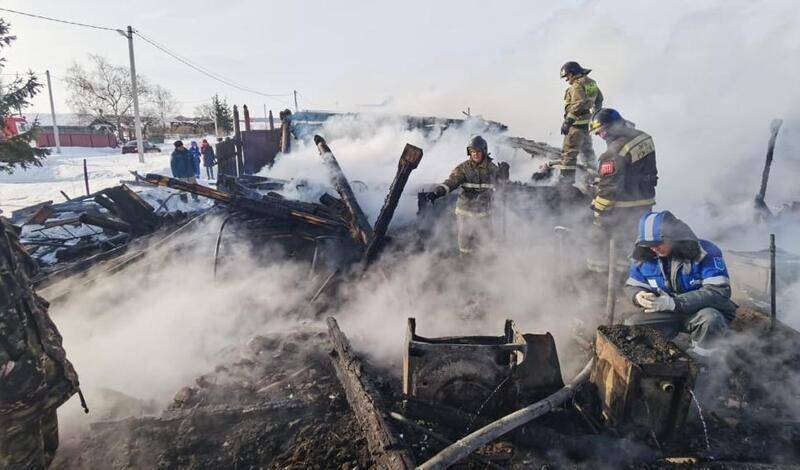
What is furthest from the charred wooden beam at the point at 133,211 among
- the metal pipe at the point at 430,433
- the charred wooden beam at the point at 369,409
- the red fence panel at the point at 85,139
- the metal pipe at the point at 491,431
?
the red fence panel at the point at 85,139

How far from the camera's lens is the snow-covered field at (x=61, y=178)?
52.8 ft

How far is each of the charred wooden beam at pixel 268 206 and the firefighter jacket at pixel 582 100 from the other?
4007 mm

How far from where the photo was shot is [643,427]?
9.85ft

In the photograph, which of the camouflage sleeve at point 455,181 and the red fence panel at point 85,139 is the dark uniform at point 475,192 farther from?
the red fence panel at point 85,139

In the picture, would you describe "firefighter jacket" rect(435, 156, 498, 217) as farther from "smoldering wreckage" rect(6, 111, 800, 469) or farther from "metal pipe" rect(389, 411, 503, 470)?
"metal pipe" rect(389, 411, 503, 470)

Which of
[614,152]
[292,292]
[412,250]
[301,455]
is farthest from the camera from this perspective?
[412,250]

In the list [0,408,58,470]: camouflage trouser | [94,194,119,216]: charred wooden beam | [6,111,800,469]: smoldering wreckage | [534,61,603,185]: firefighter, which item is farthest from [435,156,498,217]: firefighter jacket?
[94,194,119,216]: charred wooden beam

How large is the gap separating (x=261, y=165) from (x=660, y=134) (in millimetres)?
11796

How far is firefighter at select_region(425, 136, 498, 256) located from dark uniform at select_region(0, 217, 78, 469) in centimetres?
411

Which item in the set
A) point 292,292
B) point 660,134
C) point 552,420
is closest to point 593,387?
point 552,420

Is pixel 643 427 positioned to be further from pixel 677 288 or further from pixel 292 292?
pixel 292 292

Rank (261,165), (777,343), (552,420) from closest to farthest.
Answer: (552,420), (777,343), (261,165)

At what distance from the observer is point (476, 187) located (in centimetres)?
579

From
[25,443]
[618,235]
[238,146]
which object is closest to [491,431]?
[25,443]
